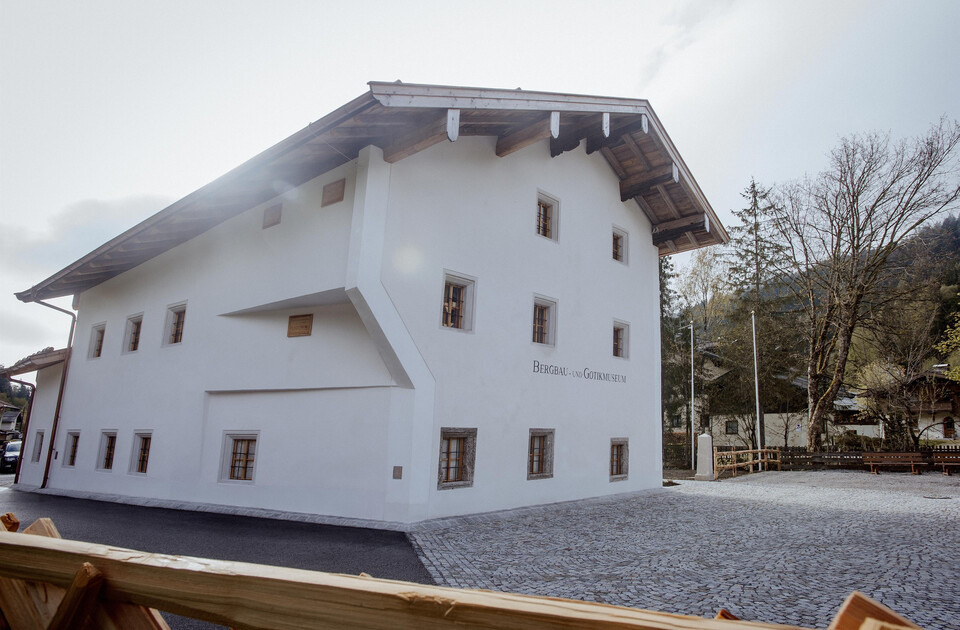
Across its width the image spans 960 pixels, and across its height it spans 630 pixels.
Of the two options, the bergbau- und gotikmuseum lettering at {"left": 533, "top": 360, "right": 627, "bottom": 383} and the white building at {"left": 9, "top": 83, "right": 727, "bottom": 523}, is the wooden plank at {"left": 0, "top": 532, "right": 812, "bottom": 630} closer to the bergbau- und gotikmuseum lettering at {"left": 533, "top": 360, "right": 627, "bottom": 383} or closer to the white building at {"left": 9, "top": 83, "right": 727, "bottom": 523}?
the white building at {"left": 9, "top": 83, "right": 727, "bottom": 523}

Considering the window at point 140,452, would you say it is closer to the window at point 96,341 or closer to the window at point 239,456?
the window at point 239,456

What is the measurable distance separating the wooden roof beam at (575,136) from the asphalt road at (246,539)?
31.5ft

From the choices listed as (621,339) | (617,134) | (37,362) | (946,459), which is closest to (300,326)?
(621,339)

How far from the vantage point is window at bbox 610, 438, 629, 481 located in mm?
15212

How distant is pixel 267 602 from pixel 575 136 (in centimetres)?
1392

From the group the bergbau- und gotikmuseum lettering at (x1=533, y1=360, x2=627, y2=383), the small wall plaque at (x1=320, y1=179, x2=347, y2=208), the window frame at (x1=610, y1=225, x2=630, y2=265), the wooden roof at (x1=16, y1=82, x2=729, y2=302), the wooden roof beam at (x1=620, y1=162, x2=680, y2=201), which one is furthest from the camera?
the window frame at (x1=610, y1=225, x2=630, y2=265)

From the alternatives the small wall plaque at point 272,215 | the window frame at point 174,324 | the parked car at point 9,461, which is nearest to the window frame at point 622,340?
the small wall plaque at point 272,215

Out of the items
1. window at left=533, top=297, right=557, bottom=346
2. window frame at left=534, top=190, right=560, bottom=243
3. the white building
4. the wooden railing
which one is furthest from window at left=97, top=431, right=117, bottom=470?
the wooden railing

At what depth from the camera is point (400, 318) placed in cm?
1043

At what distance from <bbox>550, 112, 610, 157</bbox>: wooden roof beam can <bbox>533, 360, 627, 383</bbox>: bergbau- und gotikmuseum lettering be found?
5270 mm

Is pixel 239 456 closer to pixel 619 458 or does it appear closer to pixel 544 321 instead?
pixel 544 321

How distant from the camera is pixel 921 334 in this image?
26.6m

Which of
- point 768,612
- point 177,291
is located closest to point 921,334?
point 768,612

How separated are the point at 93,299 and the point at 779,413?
37.7 meters
